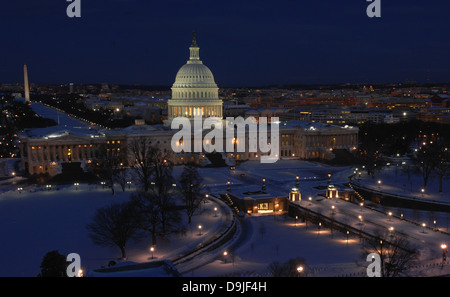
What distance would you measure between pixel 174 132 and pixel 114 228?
43129 millimetres

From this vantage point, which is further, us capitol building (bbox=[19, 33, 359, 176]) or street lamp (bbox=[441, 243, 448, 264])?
us capitol building (bbox=[19, 33, 359, 176])

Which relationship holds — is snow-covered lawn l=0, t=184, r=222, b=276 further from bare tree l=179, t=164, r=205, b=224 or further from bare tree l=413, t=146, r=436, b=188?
bare tree l=413, t=146, r=436, b=188

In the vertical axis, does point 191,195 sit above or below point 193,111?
below

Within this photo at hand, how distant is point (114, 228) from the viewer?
29500 mm

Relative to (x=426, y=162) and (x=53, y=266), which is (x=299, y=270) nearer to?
(x=53, y=266)

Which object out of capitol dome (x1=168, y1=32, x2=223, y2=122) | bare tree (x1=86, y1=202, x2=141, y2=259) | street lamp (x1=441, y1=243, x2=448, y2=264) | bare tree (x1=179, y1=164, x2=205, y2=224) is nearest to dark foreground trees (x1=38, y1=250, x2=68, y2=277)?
bare tree (x1=86, y1=202, x2=141, y2=259)

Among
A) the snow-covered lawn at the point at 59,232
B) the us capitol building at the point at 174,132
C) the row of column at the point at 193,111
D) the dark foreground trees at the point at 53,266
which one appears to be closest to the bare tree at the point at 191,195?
the snow-covered lawn at the point at 59,232

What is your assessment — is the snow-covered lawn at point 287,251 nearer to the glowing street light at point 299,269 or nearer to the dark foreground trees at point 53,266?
the glowing street light at point 299,269

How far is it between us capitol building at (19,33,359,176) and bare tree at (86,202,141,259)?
82.5ft

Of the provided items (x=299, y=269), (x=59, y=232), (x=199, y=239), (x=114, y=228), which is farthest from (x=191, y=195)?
(x=299, y=269)

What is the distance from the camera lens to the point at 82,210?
38.8 m

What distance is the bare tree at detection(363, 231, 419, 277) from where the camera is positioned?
26.0 metres
